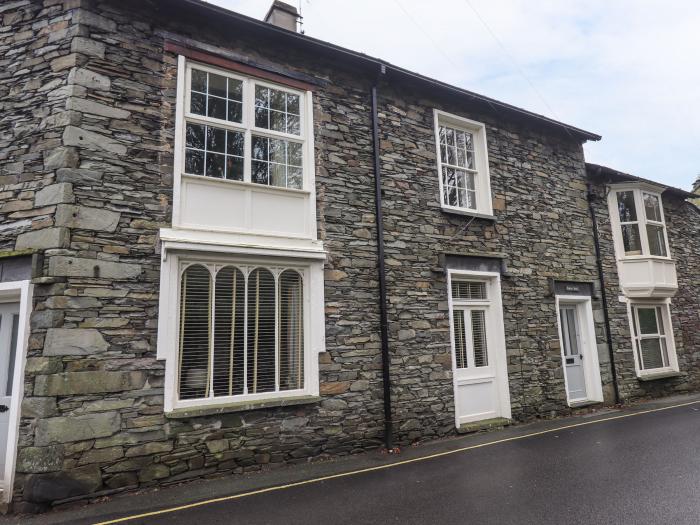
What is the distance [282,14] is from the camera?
27.3 feet

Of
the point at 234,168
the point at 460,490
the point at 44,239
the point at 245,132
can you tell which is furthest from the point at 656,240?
the point at 44,239

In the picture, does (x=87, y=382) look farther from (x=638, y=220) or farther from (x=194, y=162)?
(x=638, y=220)

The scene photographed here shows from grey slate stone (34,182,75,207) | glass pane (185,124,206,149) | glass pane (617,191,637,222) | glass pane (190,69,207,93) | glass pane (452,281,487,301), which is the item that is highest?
glass pane (190,69,207,93)

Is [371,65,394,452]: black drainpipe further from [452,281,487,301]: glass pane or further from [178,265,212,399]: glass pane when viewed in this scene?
[178,265,212,399]: glass pane

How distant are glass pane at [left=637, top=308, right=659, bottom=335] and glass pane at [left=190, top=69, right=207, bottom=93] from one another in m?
11.7

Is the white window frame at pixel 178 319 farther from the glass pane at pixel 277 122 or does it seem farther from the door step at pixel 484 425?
the door step at pixel 484 425

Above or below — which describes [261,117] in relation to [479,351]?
above

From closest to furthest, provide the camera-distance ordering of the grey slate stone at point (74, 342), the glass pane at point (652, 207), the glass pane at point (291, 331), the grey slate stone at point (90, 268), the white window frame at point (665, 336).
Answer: the grey slate stone at point (74, 342) < the grey slate stone at point (90, 268) < the glass pane at point (291, 331) < the white window frame at point (665, 336) < the glass pane at point (652, 207)

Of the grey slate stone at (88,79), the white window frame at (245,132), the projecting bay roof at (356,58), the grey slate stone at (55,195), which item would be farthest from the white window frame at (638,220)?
the grey slate stone at (55,195)

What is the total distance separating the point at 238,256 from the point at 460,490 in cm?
420

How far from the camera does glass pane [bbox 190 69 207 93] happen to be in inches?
259

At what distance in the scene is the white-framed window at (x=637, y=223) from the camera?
11.4 meters

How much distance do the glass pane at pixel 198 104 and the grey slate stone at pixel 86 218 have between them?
1.98m

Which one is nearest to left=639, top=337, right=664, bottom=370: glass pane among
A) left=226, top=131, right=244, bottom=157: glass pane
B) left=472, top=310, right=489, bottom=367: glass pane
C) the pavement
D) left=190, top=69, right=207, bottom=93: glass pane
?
the pavement
